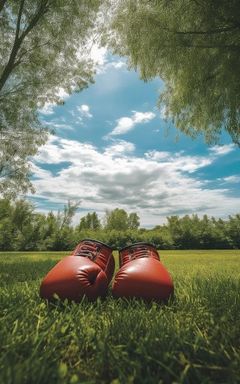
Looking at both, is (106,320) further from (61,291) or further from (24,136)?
(24,136)

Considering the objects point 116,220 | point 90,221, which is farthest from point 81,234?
point 90,221

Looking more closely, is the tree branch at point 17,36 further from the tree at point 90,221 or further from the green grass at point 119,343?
the tree at point 90,221

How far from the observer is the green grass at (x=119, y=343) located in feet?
5.35

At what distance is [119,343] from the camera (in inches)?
83.0

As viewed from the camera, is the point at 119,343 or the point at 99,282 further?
the point at 99,282

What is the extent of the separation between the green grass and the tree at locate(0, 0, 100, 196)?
813 centimetres

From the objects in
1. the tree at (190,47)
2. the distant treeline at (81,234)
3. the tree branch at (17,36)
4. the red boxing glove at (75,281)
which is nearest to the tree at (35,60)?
the tree branch at (17,36)

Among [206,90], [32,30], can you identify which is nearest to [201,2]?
[206,90]

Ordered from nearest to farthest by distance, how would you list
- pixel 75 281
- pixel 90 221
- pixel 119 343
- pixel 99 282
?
pixel 119 343 → pixel 75 281 → pixel 99 282 → pixel 90 221

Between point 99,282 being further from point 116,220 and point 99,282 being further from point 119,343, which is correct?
point 116,220

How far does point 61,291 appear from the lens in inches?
120

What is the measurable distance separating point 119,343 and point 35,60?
34.5ft

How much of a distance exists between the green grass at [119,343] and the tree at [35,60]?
26.7 feet

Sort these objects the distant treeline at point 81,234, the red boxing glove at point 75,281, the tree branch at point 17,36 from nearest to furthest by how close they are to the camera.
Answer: the red boxing glove at point 75,281
the tree branch at point 17,36
the distant treeline at point 81,234
